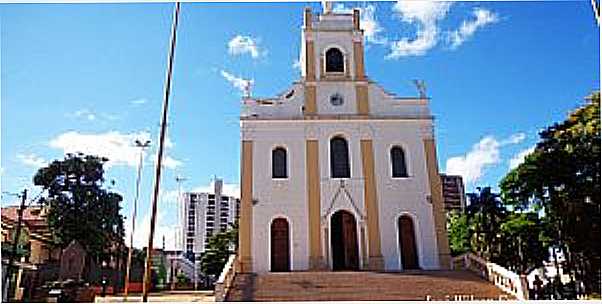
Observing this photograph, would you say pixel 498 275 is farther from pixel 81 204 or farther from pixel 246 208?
pixel 81 204

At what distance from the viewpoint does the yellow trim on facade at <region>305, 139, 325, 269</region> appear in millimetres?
13852

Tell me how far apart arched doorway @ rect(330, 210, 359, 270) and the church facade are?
0.03 meters

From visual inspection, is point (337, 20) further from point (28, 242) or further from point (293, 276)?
point (28, 242)

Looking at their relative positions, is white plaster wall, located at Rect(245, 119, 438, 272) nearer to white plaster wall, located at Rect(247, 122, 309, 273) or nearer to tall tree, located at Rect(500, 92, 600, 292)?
white plaster wall, located at Rect(247, 122, 309, 273)

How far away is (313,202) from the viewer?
14.4 m

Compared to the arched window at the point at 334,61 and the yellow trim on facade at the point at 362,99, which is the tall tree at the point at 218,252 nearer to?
the arched window at the point at 334,61

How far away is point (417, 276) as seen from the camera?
1194cm

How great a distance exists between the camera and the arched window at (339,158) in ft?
49.0

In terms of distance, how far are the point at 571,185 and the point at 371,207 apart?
17.0 feet

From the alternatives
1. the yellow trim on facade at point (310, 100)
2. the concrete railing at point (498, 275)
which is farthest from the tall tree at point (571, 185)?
the yellow trim on facade at point (310, 100)

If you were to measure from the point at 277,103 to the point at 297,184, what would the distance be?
101 inches

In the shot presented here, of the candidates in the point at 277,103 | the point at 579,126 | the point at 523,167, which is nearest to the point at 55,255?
the point at 277,103

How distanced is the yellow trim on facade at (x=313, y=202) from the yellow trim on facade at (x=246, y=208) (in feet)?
4.91

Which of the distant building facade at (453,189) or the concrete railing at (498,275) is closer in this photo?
the concrete railing at (498,275)
